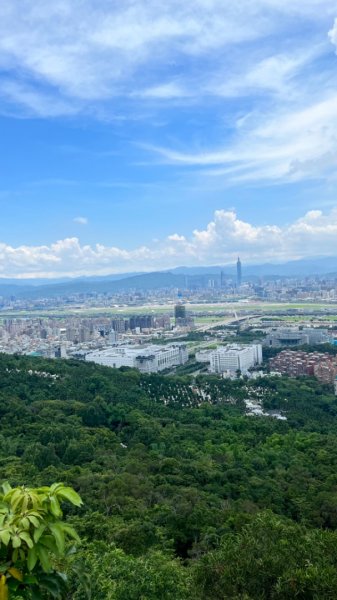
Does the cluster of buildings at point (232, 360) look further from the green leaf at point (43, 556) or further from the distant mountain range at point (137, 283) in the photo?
the distant mountain range at point (137, 283)

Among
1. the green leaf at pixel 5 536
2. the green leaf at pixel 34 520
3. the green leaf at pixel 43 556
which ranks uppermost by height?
the green leaf at pixel 34 520

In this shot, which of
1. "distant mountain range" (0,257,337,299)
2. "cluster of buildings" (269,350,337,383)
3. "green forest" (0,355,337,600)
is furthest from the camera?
"distant mountain range" (0,257,337,299)

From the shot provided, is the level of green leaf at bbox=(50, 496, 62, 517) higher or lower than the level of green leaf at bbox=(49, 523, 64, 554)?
higher

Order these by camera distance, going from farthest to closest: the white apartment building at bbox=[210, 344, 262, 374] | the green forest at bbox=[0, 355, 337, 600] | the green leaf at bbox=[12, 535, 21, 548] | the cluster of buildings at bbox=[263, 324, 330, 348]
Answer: the cluster of buildings at bbox=[263, 324, 330, 348], the white apartment building at bbox=[210, 344, 262, 374], the green forest at bbox=[0, 355, 337, 600], the green leaf at bbox=[12, 535, 21, 548]

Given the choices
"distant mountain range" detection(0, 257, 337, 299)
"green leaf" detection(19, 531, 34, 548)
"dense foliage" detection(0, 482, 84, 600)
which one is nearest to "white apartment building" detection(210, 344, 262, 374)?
"dense foliage" detection(0, 482, 84, 600)

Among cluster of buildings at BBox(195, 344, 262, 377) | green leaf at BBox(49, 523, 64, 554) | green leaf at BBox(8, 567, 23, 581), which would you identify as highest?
green leaf at BBox(49, 523, 64, 554)

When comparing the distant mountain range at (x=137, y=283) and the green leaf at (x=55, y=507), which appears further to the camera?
the distant mountain range at (x=137, y=283)

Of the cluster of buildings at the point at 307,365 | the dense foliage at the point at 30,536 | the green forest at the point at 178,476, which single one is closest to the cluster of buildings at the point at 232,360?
the cluster of buildings at the point at 307,365

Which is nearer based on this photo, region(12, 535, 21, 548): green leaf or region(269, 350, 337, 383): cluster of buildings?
region(12, 535, 21, 548): green leaf

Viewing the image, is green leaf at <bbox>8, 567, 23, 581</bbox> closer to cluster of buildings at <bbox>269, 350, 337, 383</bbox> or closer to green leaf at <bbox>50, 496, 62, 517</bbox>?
green leaf at <bbox>50, 496, 62, 517</bbox>
